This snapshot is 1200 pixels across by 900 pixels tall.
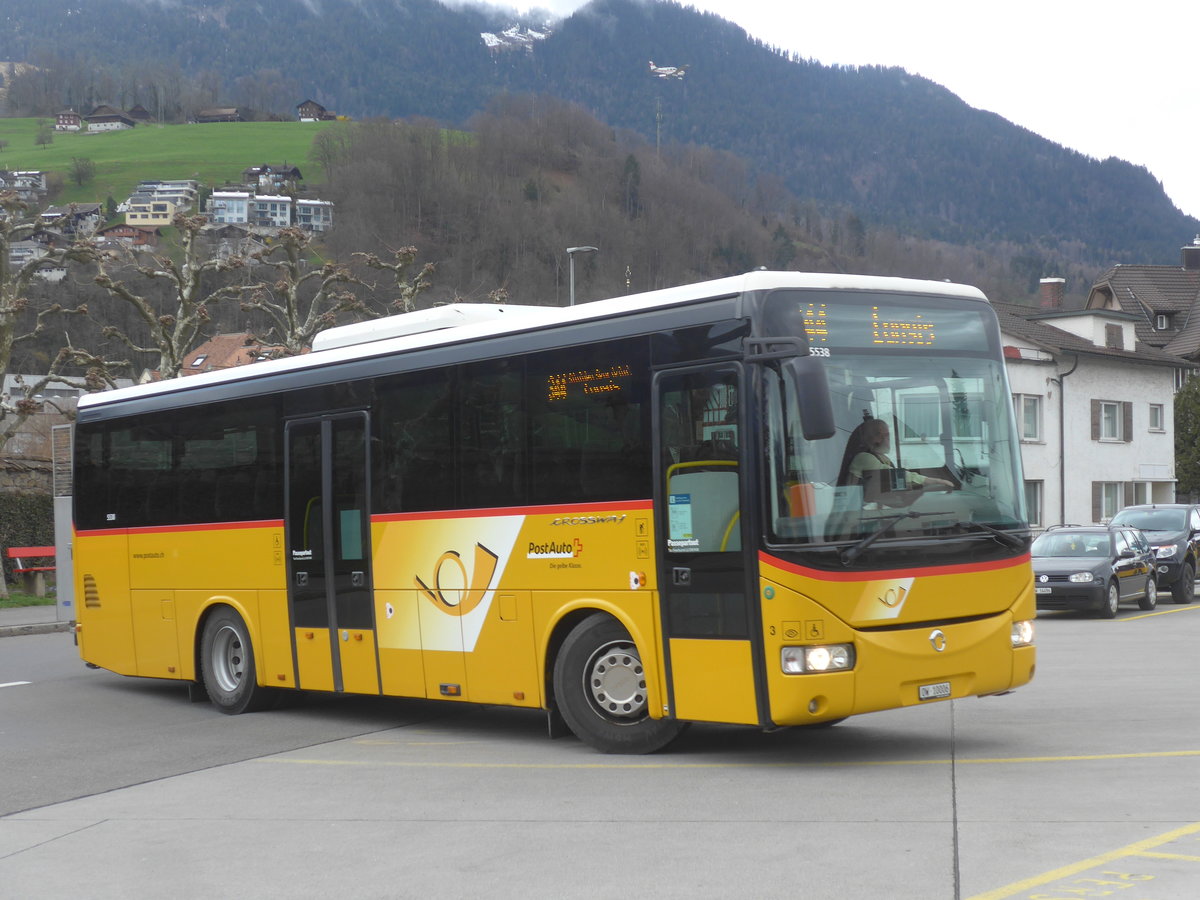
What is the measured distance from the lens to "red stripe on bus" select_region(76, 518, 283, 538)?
43.4 ft

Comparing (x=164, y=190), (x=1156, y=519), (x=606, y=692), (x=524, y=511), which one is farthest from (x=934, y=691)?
(x=164, y=190)

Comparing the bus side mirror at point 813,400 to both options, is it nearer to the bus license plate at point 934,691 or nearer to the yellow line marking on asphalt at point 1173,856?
the bus license plate at point 934,691

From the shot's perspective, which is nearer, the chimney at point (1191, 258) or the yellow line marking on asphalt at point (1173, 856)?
the yellow line marking on asphalt at point (1173, 856)

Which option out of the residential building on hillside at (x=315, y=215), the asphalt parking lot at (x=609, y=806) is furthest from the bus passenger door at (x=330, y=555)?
the residential building on hillside at (x=315, y=215)

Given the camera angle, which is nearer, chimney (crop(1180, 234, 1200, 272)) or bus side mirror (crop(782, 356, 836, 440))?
bus side mirror (crop(782, 356, 836, 440))

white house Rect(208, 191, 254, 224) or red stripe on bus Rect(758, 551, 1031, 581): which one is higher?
white house Rect(208, 191, 254, 224)

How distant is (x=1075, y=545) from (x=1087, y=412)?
86.7ft

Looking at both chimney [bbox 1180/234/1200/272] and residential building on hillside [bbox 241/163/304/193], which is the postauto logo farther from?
residential building on hillside [bbox 241/163/304/193]

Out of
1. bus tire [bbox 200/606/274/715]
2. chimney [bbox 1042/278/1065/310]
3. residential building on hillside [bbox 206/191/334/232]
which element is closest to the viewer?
bus tire [bbox 200/606/274/715]

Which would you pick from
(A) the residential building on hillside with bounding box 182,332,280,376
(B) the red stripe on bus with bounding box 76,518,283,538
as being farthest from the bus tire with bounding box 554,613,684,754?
(A) the residential building on hillside with bounding box 182,332,280,376

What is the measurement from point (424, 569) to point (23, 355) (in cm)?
6422

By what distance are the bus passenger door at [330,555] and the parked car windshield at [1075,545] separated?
1720 cm

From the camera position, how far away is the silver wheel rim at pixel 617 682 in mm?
10031

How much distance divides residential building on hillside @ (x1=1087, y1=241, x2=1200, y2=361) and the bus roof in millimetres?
69656
